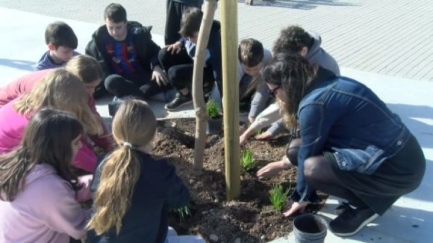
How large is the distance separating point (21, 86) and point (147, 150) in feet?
5.22

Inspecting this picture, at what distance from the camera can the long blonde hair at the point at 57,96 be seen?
3.20 metres

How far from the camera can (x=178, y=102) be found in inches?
205

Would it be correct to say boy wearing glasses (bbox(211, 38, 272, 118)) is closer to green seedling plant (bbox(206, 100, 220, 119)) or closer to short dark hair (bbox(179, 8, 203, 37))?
green seedling plant (bbox(206, 100, 220, 119))

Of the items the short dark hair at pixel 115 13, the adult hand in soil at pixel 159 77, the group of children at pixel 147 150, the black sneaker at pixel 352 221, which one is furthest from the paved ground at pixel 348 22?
the black sneaker at pixel 352 221

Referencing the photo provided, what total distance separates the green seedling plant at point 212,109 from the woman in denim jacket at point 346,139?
134cm

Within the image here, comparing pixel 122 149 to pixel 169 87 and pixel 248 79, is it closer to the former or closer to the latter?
pixel 248 79

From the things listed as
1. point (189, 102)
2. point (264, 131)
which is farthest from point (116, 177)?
point (189, 102)

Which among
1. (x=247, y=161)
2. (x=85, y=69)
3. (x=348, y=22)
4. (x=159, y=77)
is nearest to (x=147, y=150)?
(x=85, y=69)

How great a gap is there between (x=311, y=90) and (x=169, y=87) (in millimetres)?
2510

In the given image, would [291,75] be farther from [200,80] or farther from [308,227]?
[308,227]

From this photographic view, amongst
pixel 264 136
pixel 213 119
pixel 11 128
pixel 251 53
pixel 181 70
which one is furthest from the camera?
pixel 181 70

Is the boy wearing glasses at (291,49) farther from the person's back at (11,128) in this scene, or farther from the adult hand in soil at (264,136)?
the person's back at (11,128)

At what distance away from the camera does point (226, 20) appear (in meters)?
3.13

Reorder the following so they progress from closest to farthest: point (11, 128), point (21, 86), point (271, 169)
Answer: point (11, 128), point (271, 169), point (21, 86)
